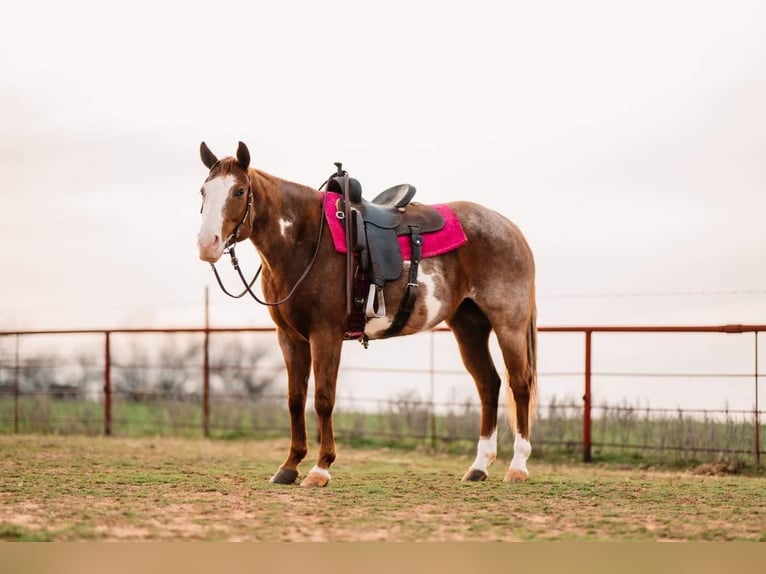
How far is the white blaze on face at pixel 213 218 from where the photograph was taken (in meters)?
5.12

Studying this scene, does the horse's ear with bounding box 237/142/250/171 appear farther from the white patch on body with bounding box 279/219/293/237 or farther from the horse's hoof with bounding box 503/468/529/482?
the horse's hoof with bounding box 503/468/529/482

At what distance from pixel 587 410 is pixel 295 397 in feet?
11.0

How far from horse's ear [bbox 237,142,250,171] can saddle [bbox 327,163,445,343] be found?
0.72 m

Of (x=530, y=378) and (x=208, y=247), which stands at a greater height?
(x=208, y=247)

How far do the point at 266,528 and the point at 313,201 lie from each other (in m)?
2.46

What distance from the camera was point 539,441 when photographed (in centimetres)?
873

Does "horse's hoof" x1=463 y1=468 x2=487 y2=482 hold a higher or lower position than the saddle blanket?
lower

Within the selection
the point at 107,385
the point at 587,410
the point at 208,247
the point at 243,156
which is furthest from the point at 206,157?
the point at 107,385

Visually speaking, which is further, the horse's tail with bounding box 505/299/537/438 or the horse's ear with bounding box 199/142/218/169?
the horse's tail with bounding box 505/299/537/438

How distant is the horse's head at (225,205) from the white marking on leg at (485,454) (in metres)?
2.17

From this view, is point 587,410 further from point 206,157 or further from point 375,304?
point 206,157

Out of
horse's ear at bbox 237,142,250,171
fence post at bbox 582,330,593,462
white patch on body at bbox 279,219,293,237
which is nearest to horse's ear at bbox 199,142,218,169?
horse's ear at bbox 237,142,250,171

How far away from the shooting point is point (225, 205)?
17.1 feet

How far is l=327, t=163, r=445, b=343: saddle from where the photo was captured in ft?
18.8
